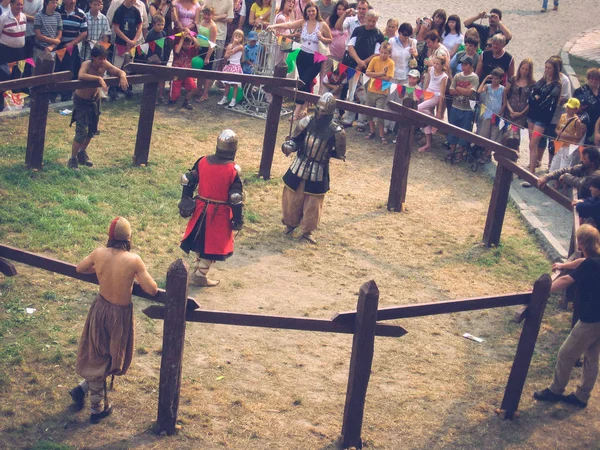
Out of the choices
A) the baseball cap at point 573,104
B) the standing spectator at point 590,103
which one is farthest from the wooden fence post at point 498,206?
the standing spectator at point 590,103

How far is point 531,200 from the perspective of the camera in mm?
12648

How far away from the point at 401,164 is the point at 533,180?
232cm

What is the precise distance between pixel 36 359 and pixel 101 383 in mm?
1012

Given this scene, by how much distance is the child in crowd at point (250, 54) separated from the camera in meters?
15.0

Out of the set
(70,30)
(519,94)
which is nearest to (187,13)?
(70,30)

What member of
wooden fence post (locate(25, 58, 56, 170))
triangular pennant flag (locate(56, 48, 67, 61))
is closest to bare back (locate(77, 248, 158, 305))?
wooden fence post (locate(25, 58, 56, 170))

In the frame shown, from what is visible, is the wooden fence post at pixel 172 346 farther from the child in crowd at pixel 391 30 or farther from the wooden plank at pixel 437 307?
the child in crowd at pixel 391 30

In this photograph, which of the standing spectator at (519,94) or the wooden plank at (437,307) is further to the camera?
the standing spectator at (519,94)

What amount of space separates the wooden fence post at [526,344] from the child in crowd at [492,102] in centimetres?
652

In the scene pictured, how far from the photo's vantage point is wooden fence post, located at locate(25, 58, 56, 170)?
11070mm

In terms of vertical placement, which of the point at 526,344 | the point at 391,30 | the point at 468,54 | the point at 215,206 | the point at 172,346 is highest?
the point at 391,30

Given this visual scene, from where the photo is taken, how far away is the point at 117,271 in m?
6.65

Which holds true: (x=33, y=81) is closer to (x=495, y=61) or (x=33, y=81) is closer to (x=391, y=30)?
(x=391, y=30)

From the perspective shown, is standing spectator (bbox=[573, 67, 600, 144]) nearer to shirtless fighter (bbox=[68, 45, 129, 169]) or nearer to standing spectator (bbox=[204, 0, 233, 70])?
standing spectator (bbox=[204, 0, 233, 70])
